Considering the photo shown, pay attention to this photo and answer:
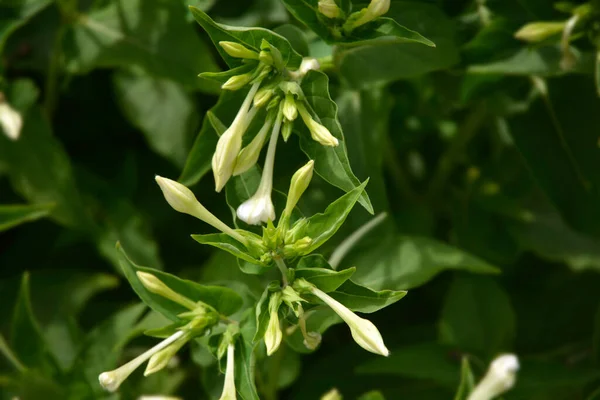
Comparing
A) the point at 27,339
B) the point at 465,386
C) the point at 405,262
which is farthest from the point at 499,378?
the point at 27,339

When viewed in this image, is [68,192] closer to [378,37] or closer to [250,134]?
[250,134]

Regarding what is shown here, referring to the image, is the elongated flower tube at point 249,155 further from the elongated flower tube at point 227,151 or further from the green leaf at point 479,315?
the green leaf at point 479,315

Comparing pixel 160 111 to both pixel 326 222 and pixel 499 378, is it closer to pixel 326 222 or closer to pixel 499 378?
pixel 326 222

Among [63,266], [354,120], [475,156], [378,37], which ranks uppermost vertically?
[378,37]

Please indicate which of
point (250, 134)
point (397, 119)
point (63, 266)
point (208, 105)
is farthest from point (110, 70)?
point (250, 134)

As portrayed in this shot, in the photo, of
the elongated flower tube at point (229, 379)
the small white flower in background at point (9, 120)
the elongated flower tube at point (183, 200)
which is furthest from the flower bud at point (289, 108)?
the small white flower in background at point (9, 120)

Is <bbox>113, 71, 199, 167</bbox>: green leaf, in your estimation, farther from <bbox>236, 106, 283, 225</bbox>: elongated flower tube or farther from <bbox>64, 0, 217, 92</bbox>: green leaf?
<bbox>236, 106, 283, 225</bbox>: elongated flower tube

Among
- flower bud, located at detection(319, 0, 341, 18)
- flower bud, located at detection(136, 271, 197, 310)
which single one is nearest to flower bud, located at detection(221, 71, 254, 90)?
flower bud, located at detection(319, 0, 341, 18)
